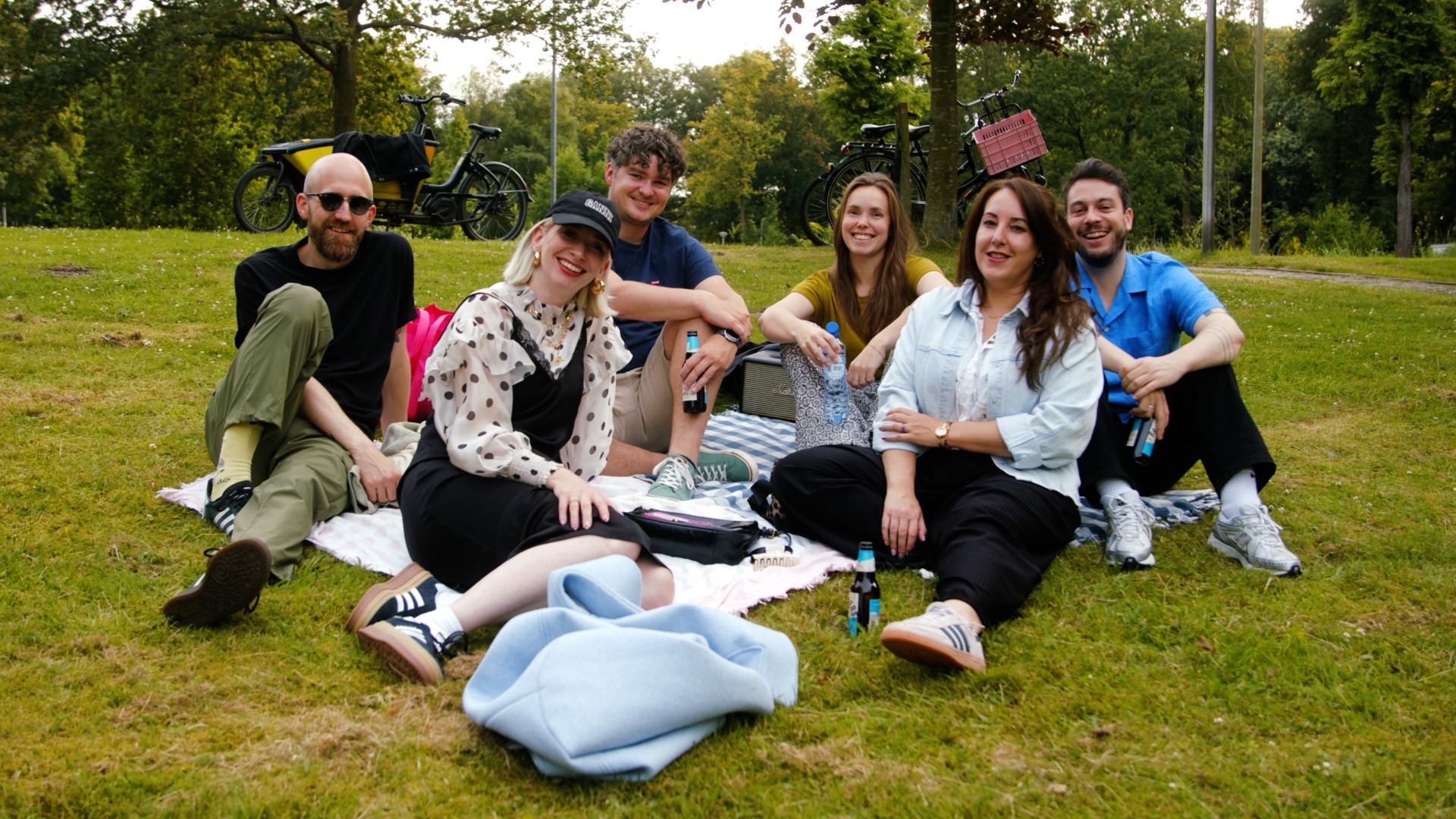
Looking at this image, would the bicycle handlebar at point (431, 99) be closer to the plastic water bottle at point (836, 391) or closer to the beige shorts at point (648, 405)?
the beige shorts at point (648, 405)

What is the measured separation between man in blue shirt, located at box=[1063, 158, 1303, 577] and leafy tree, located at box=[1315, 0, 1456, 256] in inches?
1082

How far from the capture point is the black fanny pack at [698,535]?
3.56 m

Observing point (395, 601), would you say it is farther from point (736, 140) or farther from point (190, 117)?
point (736, 140)

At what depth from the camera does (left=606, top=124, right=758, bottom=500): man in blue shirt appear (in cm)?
450

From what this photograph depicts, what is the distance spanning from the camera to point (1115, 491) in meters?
3.79

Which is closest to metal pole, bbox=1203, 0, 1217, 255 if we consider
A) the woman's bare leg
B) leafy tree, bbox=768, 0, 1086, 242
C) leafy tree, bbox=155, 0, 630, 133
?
leafy tree, bbox=768, 0, 1086, 242

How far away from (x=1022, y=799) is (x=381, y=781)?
4.25ft

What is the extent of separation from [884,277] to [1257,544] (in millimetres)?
1868

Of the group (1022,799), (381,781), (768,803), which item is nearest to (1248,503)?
(1022,799)

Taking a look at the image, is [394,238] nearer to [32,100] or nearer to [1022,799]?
[1022,799]

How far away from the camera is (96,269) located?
8898 millimetres

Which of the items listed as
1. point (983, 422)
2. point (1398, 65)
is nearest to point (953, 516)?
point (983, 422)

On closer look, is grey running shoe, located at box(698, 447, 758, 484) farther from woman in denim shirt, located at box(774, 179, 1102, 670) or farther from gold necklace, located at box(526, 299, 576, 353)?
gold necklace, located at box(526, 299, 576, 353)

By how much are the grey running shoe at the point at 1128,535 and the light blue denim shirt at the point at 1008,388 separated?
1.05 feet
